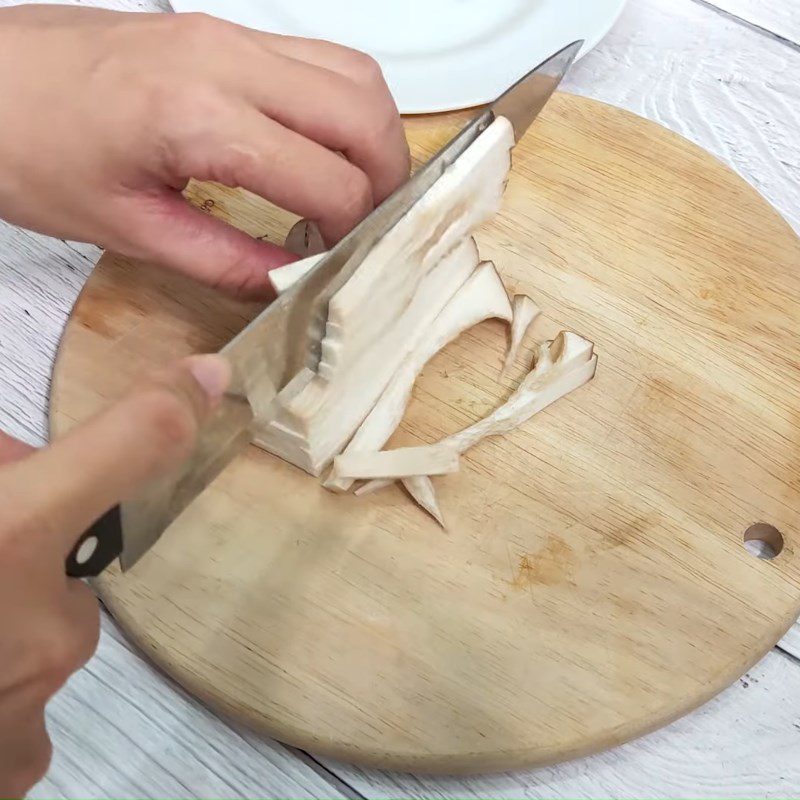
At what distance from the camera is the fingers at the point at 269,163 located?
0.87m

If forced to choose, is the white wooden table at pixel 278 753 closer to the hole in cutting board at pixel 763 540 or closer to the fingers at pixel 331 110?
the hole in cutting board at pixel 763 540

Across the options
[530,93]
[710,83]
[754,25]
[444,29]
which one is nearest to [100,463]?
[530,93]

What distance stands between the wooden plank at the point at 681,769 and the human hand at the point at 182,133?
55cm

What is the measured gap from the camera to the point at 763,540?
97cm

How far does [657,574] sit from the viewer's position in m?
0.91

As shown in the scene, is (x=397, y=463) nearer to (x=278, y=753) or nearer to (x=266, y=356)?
(x=266, y=356)

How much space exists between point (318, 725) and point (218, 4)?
1.07 metres

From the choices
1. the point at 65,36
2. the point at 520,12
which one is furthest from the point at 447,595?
the point at 520,12

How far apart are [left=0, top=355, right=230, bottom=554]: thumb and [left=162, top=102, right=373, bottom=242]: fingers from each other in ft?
1.12

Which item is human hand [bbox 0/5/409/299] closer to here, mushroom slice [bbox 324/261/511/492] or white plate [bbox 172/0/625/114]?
mushroom slice [bbox 324/261/511/492]

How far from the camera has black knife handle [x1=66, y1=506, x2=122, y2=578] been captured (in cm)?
61

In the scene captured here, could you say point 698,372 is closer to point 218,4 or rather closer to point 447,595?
point 447,595

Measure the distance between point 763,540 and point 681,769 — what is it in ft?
0.86

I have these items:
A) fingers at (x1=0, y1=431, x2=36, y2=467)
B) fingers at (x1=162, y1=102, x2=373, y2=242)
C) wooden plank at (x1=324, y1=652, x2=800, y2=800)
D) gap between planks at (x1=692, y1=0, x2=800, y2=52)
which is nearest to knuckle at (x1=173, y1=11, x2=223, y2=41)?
fingers at (x1=162, y1=102, x2=373, y2=242)
